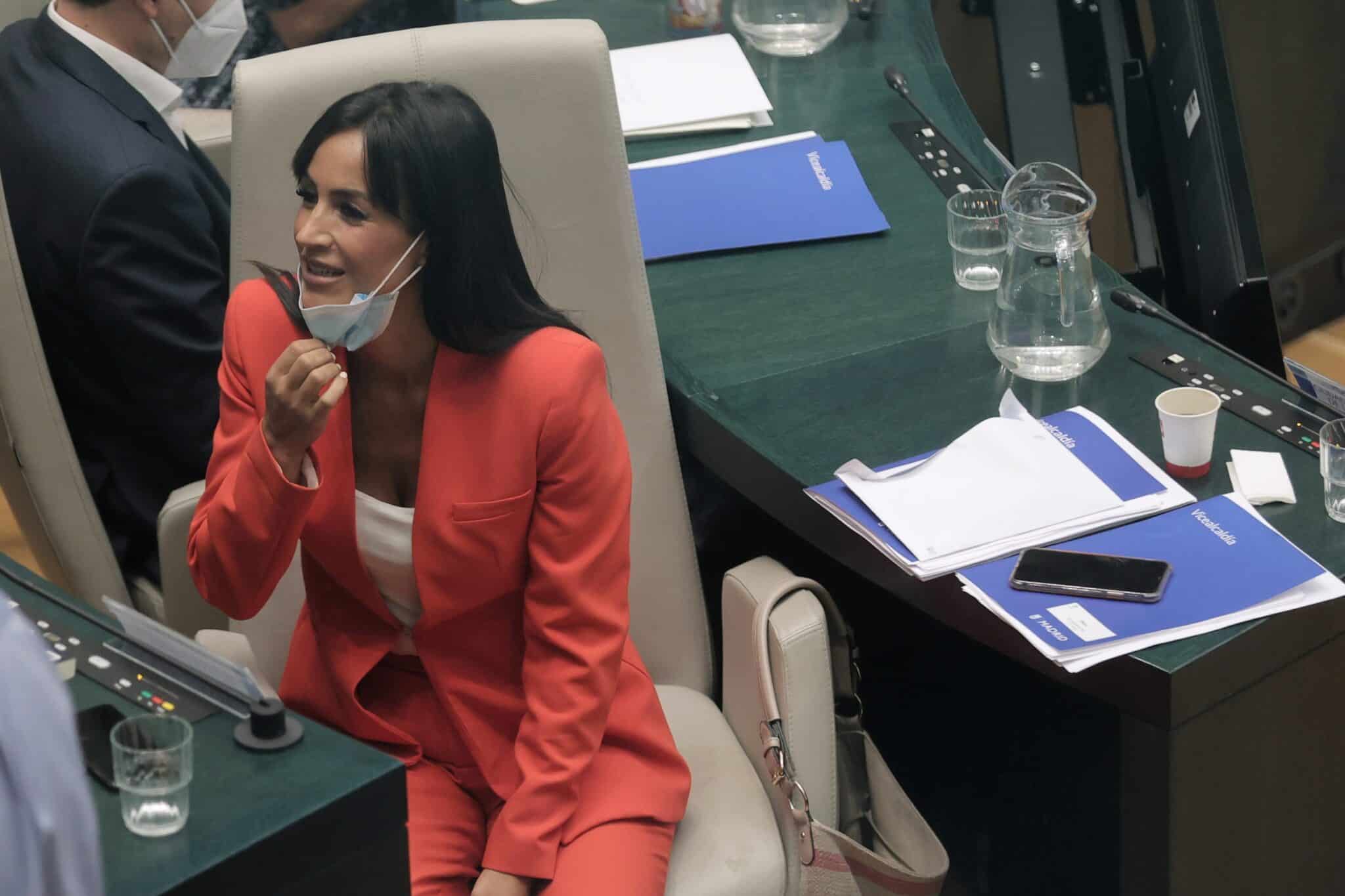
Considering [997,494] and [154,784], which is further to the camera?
[997,494]

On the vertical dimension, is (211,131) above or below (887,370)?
above

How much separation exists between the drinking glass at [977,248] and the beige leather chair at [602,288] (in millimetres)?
471

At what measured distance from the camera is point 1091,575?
4.71 feet

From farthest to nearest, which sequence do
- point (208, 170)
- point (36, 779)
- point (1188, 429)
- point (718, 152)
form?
point (718, 152), point (208, 170), point (1188, 429), point (36, 779)

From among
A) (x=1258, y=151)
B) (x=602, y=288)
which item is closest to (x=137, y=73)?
(x=602, y=288)

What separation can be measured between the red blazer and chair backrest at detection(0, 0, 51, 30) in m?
0.96

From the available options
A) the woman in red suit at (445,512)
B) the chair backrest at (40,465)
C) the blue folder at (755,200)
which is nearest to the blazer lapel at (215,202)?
the chair backrest at (40,465)

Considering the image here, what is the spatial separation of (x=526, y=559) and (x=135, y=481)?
596mm

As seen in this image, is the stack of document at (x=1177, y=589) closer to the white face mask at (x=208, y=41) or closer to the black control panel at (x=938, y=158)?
the black control panel at (x=938, y=158)

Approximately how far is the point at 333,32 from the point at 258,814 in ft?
6.84

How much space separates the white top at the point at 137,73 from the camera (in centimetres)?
189

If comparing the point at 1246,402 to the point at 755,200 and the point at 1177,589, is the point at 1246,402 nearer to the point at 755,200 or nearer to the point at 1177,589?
the point at 1177,589

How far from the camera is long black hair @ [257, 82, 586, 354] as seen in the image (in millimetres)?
1391

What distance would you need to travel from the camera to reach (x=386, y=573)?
4.94ft
